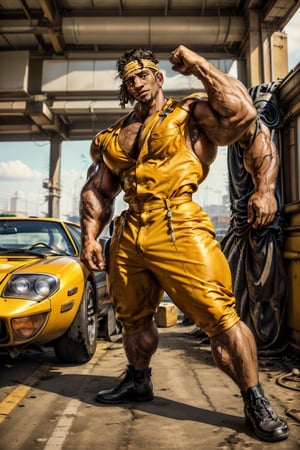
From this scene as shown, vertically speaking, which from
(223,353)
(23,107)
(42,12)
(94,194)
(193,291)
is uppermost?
(42,12)

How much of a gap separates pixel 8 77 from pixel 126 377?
783cm

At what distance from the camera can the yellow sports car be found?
2881 millimetres

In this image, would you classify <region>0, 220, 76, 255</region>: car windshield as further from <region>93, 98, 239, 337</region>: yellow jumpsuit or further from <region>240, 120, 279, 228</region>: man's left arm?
<region>240, 120, 279, 228</region>: man's left arm

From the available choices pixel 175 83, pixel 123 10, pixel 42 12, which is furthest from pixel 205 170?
pixel 42 12

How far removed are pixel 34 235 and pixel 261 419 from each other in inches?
122

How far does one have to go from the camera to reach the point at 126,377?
2.67 m

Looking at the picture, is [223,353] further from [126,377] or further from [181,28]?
[181,28]

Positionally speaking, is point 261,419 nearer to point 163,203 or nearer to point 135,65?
point 163,203

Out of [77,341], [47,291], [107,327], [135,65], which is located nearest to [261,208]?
[135,65]

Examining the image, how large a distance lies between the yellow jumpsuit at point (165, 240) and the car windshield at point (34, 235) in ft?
6.05

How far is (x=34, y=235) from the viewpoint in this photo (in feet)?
14.5

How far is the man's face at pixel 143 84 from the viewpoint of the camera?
7.97 feet

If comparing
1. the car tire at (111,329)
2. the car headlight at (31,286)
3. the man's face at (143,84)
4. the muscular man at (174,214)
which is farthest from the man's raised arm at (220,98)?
the car tire at (111,329)

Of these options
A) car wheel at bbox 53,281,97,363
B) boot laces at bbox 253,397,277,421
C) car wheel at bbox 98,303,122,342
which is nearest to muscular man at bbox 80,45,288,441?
boot laces at bbox 253,397,277,421
